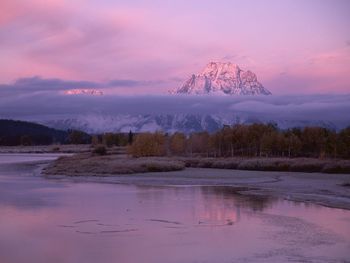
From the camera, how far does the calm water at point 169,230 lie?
17.8 m

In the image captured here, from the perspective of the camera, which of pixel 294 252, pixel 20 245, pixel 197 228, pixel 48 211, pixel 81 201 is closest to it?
pixel 294 252

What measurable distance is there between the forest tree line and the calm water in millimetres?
57337

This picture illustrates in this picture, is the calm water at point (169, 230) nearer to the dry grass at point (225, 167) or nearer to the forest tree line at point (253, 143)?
the dry grass at point (225, 167)

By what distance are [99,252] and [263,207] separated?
47.4 feet

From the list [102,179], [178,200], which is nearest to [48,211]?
[178,200]

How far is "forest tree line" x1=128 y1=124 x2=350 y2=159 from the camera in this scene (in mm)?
91375

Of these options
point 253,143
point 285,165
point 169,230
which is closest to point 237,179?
point 285,165

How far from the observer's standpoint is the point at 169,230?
22.5 meters

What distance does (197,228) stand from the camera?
23.0 meters

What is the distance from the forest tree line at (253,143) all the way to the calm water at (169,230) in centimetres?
5734

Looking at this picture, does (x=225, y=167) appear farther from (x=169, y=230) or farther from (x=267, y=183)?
(x=169, y=230)

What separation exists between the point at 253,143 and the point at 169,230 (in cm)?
8212

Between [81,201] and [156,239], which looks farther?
[81,201]

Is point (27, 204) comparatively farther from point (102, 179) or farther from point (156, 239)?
point (102, 179)
